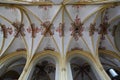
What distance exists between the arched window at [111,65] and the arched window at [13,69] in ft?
17.7

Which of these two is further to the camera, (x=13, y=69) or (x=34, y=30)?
(x=13, y=69)

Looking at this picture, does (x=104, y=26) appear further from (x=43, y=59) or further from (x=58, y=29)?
(x=43, y=59)

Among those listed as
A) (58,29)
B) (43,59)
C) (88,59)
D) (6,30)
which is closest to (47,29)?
(58,29)

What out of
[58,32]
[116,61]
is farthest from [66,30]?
[116,61]

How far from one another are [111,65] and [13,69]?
6648mm

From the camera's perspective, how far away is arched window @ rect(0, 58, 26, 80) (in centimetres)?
1426

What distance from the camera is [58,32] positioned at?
14227mm

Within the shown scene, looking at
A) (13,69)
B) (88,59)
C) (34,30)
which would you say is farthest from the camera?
(13,69)

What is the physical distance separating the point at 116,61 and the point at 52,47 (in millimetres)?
4291

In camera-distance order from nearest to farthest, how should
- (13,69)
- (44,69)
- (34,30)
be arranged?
(34,30), (44,69), (13,69)

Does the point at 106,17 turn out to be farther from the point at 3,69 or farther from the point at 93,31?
the point at 3,69

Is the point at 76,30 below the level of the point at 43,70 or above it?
above

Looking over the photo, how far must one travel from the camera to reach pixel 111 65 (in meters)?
14.9

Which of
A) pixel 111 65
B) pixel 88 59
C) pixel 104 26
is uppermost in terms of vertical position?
pixel 104 26
